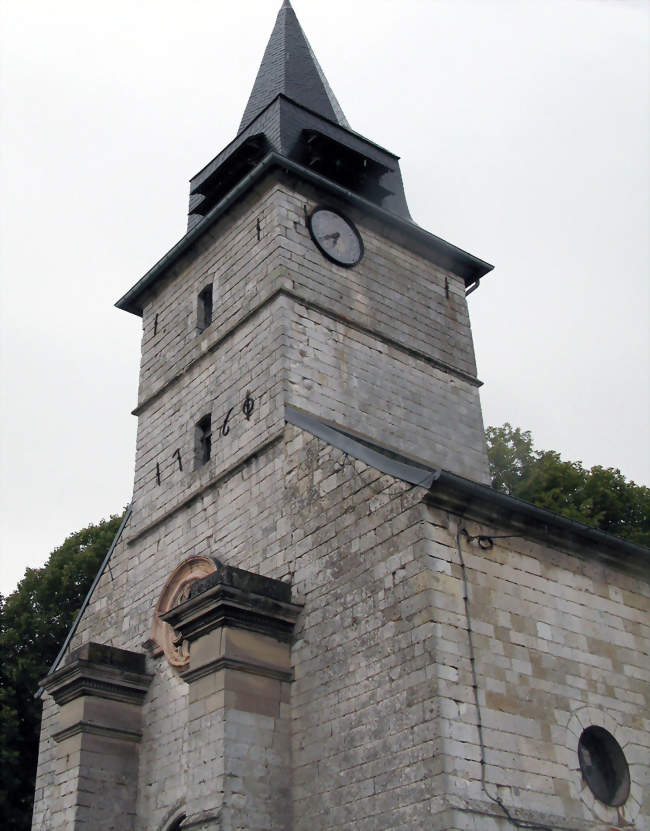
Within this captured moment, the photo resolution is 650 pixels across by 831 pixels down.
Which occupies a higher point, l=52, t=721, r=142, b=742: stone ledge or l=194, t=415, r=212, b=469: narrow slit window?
l=194, t=415, r=212, b=469: narrow slit window

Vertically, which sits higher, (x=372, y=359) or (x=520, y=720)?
(x=372, y=359)

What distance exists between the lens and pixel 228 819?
9492mm

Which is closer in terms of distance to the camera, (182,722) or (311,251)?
(182,722)

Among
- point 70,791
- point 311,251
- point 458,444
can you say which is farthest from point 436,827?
point 311,251

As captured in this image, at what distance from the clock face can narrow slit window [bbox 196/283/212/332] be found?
6.74 ft

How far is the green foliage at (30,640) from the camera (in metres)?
20.0

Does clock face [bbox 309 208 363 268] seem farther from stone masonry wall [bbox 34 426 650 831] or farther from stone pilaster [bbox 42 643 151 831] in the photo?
stone pilaster [bbox 42 643 151 831]

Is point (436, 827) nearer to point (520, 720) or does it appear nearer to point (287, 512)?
point (520, 720)

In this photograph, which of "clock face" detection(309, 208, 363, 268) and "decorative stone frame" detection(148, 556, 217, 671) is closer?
"decorative stone frame" detection(148, 556, 217, 671)

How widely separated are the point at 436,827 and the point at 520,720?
4.68 feet

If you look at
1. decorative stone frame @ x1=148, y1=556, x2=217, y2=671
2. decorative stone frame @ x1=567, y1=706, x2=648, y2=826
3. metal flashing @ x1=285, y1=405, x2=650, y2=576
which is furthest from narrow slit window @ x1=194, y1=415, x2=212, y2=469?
decorative stone frame @ x1=567, y1=706, x2=648, y2=826

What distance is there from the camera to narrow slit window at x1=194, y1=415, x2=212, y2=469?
1419 cm

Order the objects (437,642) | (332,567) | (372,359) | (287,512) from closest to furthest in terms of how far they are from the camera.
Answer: (437,642), (332,567), (287,512), (372,359)

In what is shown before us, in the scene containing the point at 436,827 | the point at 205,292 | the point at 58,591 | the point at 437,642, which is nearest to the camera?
the point at 436,827
